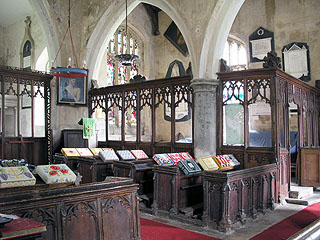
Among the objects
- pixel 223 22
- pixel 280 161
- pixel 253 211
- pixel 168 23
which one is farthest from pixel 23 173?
pixel 168 23

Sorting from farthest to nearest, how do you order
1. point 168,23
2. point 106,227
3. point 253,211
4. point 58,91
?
point 168,23 < point 58,91 < point 253,211 < point 106,227

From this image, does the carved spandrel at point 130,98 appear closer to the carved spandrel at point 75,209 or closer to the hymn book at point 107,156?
the hymn book at point 107,156

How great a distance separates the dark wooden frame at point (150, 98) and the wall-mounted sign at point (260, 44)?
4.28 metres

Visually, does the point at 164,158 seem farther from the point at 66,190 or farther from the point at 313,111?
the point at 313,111

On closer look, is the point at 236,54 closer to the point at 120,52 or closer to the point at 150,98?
the point at 120,52

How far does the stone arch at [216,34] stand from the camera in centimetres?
711

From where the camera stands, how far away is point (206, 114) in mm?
7156

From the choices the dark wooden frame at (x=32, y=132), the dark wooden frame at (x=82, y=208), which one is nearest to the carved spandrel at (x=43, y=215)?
the dark wooden frame at (x=82, y=208)

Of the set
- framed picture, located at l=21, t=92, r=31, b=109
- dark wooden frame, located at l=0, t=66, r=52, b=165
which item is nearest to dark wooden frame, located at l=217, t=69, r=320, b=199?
dark wooden frame, located at l=0, t=66, r=52, b=165

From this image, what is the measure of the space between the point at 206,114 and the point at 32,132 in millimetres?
4487

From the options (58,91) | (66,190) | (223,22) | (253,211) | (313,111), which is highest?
(223,22)

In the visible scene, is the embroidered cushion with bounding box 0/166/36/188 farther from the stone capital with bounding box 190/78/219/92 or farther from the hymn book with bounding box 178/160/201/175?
the stone capital with bounding box 190/78/219/92

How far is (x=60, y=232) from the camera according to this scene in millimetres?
2820

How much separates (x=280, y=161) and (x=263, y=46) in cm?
608
